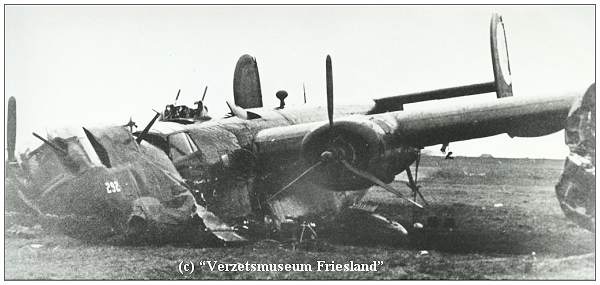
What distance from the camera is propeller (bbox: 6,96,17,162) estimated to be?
11461 mm

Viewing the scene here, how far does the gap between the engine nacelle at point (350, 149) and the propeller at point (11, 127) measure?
5.42 m

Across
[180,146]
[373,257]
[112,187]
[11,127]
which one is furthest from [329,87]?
[11,127]

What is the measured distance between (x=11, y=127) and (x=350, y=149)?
6.31 metres

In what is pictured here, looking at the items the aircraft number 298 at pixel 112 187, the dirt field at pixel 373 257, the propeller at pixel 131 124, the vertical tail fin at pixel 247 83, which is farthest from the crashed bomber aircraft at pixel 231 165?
the vertical tail fin at pixel 247 83

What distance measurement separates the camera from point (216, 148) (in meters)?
12.3

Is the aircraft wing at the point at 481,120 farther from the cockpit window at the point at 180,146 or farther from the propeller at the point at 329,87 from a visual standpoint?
the cockpit window at the point at 180,146

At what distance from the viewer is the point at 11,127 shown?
11602 mm

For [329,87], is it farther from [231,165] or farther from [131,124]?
[131,124]

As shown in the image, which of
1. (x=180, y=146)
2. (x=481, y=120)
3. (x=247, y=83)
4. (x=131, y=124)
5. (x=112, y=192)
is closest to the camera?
(x=112, y=192)

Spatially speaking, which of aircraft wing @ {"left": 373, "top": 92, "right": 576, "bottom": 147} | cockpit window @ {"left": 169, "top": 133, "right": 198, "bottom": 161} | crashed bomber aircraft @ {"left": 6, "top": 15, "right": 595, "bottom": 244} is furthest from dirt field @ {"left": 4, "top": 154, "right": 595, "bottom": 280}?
aircraft wing @ {"left": 373, "top": 92, "right": 576, "bottom": 147}

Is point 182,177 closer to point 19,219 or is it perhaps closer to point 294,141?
point 294,141

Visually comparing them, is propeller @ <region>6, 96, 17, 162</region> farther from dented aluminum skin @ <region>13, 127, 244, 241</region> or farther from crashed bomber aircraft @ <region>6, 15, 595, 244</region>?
dented aluminum skin @ <region>13, 127, 244, 241</region>

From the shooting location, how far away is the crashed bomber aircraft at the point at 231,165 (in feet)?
35.4

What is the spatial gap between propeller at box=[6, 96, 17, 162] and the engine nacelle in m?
5.42
